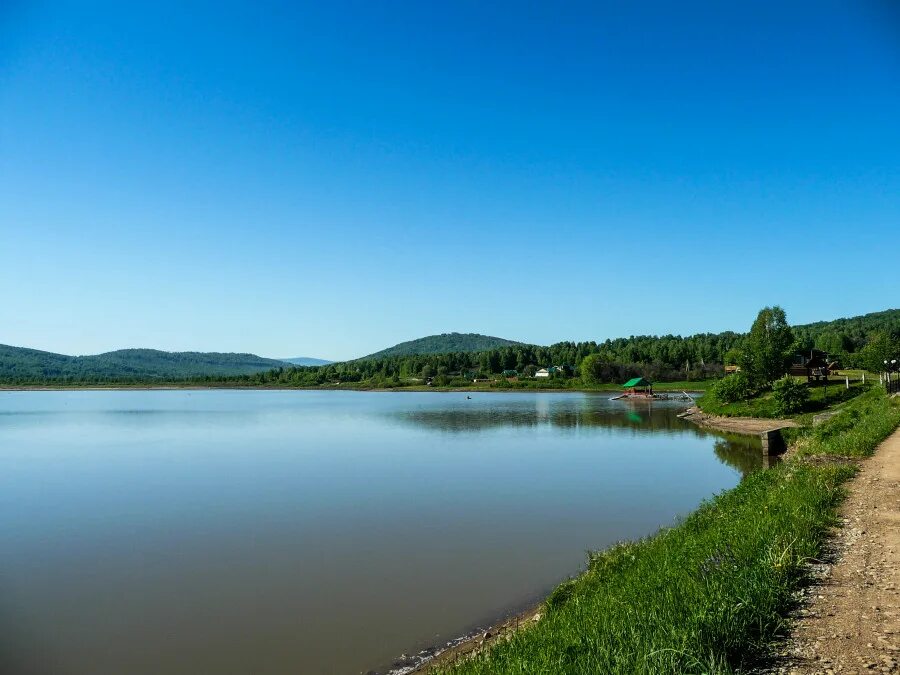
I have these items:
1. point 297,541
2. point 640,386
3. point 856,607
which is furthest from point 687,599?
point 640,386

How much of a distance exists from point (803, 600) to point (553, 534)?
9.67 m

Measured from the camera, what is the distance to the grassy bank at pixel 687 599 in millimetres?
5902

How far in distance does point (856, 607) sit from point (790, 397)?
1638 inches

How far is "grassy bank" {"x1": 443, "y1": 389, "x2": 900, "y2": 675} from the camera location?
232 inches

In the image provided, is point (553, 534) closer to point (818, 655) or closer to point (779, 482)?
point (779, 482)

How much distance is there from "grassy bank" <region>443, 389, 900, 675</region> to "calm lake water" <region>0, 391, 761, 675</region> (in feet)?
8.46

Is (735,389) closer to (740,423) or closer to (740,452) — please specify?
(740,423)

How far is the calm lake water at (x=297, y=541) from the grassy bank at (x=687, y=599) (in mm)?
2579

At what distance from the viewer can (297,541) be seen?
15930mm

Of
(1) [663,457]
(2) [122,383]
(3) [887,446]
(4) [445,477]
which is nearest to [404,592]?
(4) [445,477]

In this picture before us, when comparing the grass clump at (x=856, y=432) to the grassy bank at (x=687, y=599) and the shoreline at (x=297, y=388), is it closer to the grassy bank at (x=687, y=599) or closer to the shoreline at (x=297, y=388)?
the grassy bank at (x=687, y=599)

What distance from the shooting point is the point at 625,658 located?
565 cm

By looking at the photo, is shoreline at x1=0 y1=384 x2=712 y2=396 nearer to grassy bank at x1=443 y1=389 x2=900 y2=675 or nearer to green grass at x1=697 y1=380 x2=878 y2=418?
green grass at x1=697 y1=380 x2=878 y2=418

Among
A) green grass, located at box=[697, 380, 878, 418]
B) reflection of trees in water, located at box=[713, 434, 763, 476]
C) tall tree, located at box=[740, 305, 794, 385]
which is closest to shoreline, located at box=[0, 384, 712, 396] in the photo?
tall tree, located at box=[740, 305, 794, 385]
